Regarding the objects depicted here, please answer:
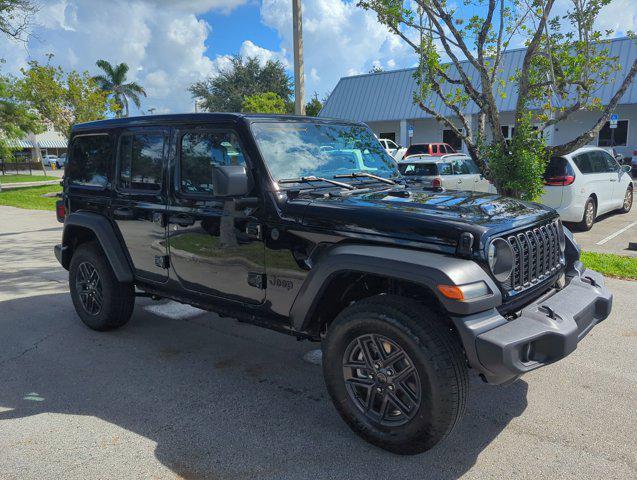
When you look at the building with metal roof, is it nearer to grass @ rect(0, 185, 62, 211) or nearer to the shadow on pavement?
grass @ rect(0, 185, 62, 211)

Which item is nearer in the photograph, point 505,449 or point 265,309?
point 505,449

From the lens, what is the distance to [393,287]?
318 centimetres

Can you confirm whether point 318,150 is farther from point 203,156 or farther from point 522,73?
point 522,73

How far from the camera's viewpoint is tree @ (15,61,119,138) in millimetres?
24703

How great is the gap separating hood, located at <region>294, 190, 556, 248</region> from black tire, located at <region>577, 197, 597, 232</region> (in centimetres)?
729

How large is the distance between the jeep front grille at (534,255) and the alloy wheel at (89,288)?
3.64 meters

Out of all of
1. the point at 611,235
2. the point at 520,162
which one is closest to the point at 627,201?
the point at 611,235

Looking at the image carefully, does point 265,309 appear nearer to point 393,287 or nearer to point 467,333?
point 393,287

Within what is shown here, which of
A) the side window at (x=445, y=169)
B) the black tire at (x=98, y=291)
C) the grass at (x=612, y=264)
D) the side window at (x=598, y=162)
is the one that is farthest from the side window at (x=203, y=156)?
the side window at (x=598, y=162)

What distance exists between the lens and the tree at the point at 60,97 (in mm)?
24703

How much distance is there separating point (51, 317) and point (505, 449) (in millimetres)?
4667

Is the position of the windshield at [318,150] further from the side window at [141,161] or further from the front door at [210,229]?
the side window at [141,161]

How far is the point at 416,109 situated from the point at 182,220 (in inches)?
1085

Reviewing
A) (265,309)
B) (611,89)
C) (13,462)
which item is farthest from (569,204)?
(611,89)
